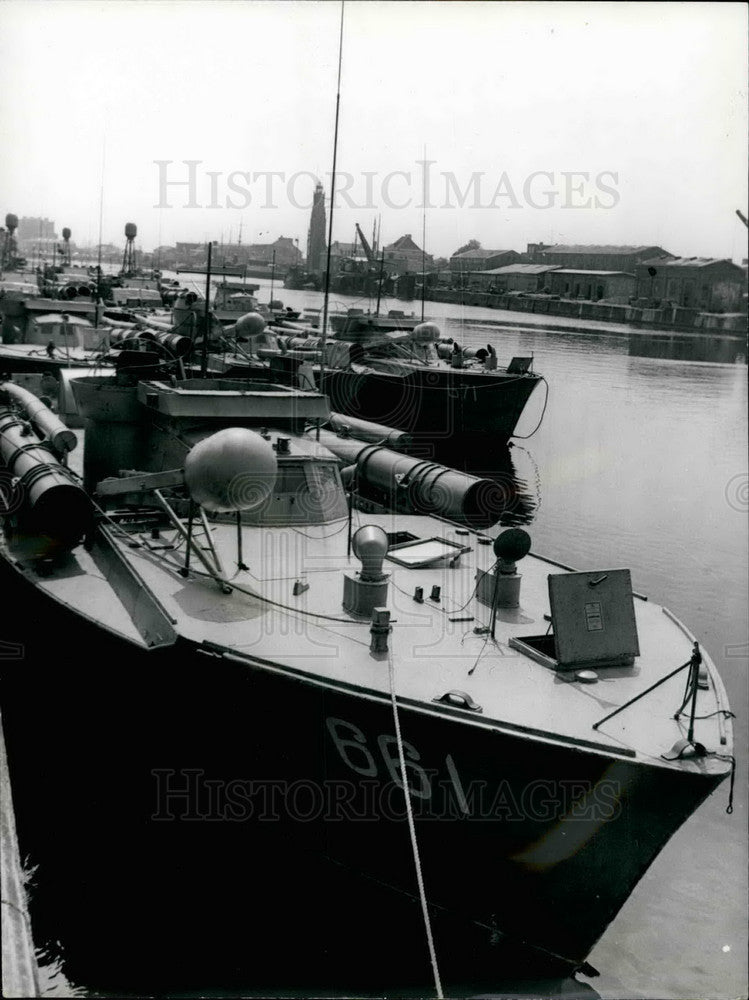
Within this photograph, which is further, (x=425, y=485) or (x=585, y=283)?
(x=585, y=283)

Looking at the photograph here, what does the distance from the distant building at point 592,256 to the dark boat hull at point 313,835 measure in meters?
29.1

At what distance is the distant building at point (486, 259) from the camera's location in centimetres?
3403

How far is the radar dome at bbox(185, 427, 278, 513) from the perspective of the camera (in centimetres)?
687

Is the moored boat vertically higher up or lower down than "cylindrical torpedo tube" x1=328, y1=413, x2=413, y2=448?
lower down

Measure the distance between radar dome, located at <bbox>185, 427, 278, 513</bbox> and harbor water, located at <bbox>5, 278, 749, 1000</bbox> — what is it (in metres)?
3.03

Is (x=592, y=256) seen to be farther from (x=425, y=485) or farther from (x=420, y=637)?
(x=420, y=637)

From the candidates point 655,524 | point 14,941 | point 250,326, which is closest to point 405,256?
point 655,524

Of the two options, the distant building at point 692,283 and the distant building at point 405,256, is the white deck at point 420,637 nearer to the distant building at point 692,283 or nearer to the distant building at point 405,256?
the distant building at point 692,283

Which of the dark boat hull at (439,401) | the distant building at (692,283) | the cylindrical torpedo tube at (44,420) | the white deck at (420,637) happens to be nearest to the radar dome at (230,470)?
the white deck at (420,637)

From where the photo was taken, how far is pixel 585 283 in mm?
35875

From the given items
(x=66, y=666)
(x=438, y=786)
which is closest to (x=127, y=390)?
(x=66, y=666)

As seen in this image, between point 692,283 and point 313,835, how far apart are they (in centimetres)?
3188

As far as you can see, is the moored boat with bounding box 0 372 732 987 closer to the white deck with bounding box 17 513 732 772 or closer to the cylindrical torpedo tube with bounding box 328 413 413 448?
the white deck with bounding box 17 513 732 772

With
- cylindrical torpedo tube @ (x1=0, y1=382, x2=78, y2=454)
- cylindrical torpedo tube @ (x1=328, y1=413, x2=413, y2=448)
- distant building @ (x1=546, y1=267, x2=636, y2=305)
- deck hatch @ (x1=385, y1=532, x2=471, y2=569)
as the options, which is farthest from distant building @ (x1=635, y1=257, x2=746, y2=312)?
cylindrical torpedo tube @ (x1=0, y1=382, x2=78, y2=454)
